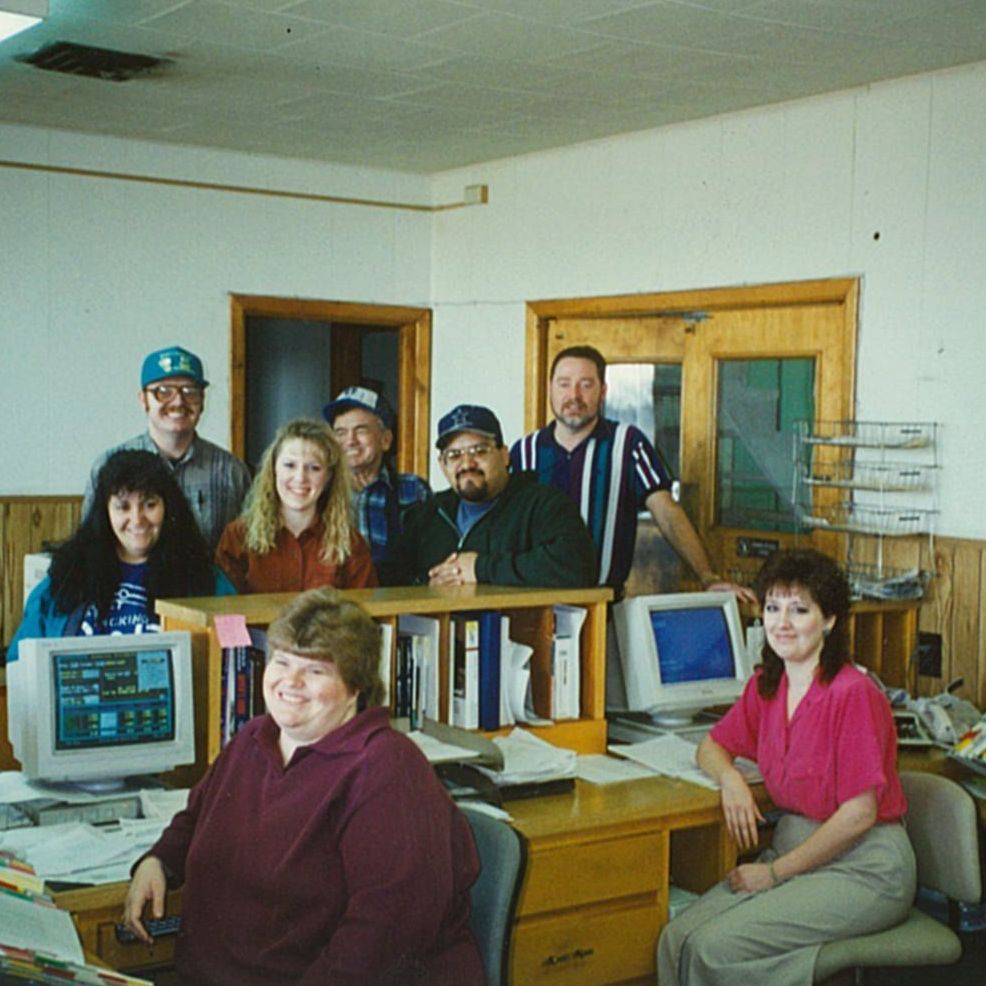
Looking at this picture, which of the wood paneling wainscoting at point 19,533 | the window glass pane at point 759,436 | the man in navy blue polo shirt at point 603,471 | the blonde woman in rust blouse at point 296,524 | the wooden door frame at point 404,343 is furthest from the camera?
the wooden door frame at point 404,343

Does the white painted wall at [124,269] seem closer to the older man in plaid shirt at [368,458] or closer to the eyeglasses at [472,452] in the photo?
the older man in plaid shirt at [368,458]

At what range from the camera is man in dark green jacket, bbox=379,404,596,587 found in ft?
12.0

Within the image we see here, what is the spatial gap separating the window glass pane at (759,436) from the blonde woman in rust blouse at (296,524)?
2072 millimetres

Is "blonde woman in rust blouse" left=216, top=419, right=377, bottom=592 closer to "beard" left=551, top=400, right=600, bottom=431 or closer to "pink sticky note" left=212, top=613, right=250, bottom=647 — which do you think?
"pink sticky note" left=212, top=613, right=250, bottom=647

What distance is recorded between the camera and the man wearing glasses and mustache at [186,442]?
4.41 metres

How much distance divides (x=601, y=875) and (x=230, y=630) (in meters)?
0.94

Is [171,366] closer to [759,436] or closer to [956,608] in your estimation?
[759,436]

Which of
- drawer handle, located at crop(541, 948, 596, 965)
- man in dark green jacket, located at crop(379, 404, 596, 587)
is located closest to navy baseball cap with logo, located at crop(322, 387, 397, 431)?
man in dark green jacket, located at crop(379, 404, 596, 587)

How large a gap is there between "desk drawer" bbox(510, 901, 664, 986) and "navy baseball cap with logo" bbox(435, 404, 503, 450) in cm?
126

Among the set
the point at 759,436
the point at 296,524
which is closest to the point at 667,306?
the point at 759,436

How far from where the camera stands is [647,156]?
5777 mm

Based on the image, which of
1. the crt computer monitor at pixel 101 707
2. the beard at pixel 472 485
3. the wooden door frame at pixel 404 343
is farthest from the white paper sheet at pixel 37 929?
the wooden door frame at pixel 404 343

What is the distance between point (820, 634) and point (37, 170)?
407 cm

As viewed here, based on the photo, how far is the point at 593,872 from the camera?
3.07m
